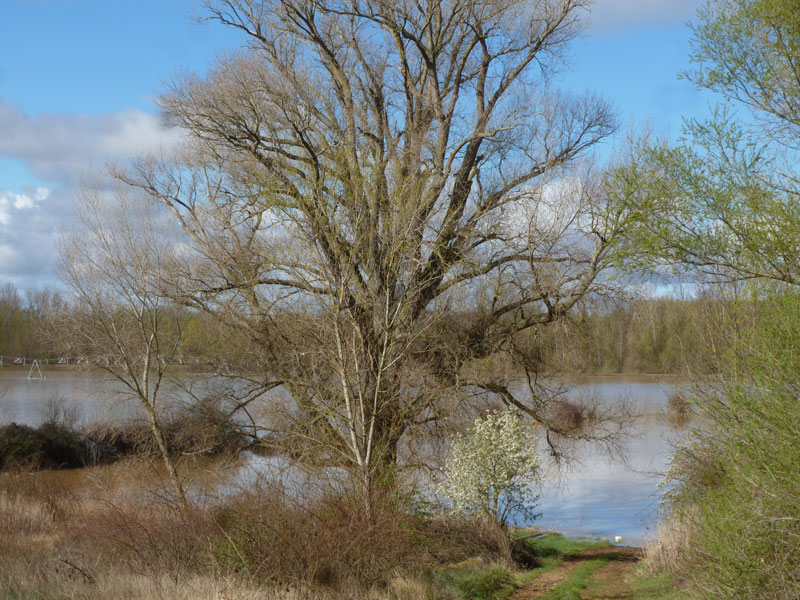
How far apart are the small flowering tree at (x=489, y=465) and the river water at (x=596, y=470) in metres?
2.51

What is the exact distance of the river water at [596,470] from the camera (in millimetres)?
19000

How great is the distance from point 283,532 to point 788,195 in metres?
6.85

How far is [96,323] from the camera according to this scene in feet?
55.5

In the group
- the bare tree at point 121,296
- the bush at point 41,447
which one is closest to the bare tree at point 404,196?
the bare tree at point 121,296

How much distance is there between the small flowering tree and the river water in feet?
8.24

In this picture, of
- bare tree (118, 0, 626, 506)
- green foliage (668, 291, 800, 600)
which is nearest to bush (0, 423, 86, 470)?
bare tree (118, 0, 626, 506)

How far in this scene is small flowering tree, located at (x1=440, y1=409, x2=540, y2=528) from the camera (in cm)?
1487

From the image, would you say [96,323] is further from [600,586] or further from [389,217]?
[600,586]

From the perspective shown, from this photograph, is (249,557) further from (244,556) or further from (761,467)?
(761,467)

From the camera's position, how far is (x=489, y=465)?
48.9ft

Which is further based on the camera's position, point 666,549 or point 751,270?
point 666,549

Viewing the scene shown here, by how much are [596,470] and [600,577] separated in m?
14.5

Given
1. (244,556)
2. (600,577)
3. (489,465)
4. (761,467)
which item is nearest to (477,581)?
(489,465)

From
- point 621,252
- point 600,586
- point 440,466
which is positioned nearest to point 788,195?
point 621,252
